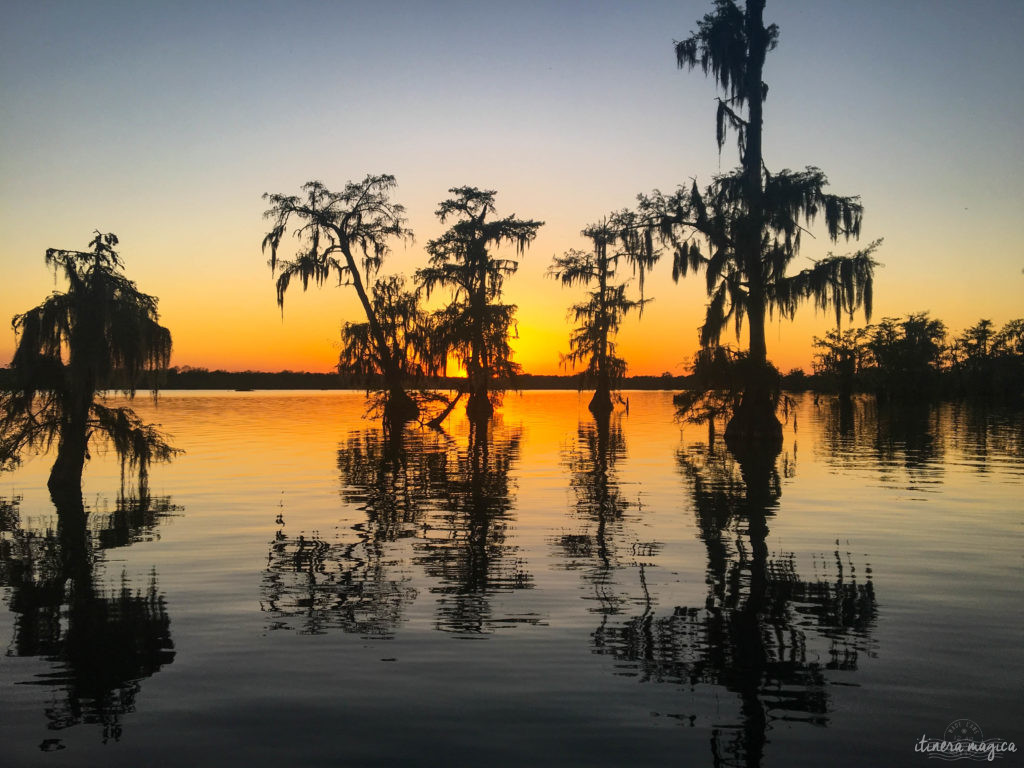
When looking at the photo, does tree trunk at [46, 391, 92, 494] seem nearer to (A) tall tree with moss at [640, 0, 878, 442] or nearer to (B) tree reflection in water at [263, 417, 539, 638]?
(B) tree reflection in water at [263, 417, 539, 638]

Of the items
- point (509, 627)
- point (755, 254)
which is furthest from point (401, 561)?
point (755, 254)

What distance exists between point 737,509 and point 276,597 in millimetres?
9443

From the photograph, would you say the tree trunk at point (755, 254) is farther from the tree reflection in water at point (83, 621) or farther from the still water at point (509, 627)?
the tree reflection in water at point (83, 621)

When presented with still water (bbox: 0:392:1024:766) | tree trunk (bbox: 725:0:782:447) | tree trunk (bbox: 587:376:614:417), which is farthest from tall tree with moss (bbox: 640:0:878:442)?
tree trunk (bbox: 587:376:614:417)

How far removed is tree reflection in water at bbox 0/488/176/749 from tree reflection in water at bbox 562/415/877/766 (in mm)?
4007

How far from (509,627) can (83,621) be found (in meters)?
4.32

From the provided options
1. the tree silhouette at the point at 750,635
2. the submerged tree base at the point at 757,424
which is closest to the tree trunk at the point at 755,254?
the submerged tree base at the point at 757,424

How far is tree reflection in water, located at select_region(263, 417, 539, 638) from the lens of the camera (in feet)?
25.6

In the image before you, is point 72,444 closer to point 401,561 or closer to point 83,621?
point 401,561

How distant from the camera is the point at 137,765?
4742 millimetres

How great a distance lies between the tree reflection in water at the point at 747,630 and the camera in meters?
5.52

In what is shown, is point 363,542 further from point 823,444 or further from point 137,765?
point 823,444

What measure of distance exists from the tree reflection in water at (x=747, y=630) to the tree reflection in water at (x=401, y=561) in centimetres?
124

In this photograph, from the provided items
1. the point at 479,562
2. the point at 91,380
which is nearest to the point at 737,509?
the point at 479,562
